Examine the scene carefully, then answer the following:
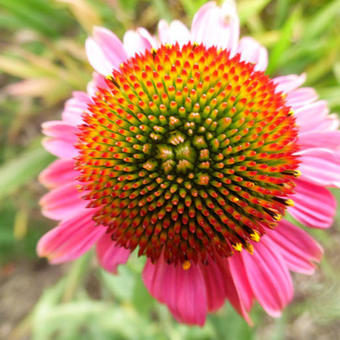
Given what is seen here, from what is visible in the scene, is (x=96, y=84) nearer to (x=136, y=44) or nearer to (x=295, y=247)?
(x=136, y=44)

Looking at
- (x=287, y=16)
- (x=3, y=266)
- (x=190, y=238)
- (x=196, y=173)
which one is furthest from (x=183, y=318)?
(x=3, y=266)

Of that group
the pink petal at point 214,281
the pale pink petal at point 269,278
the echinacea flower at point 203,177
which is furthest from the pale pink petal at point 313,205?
the pink petal at point 214,281

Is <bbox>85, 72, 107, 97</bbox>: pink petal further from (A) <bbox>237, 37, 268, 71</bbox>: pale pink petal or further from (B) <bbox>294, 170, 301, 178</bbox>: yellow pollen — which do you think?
(B) <bbox>294, 170, 301, 178</bbox>: yellow pollen

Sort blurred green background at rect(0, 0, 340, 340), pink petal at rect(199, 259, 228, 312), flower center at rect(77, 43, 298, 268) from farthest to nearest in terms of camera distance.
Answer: blurred green background at rect(0, 0, 340, 340) < pink petal at rect(199, 259, 228, 312) < flower center at rect(77, 43, 298, 268)

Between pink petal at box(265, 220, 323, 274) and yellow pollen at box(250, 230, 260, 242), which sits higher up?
yellow pollen at box(250, 230, 260, 242)

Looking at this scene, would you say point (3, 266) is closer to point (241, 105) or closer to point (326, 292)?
point (326, 292)

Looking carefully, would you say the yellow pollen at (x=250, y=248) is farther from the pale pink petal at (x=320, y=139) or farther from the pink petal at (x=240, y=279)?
the pale pink petal at (x=320, y=139)

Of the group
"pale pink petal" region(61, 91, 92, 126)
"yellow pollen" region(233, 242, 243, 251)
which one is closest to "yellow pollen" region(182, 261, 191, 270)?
"yellow pollen" region(233, 242, 243, 251)
